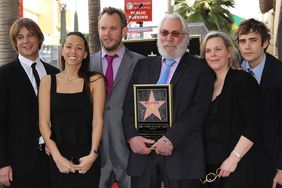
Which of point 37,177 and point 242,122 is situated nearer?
point 242,122

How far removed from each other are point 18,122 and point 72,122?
0.67 metres

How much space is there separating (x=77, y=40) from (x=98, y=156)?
3.70 feet

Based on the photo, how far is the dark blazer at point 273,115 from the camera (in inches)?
157

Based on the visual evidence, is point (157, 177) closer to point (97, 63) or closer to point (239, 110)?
point (239, 110)

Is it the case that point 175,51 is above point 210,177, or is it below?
above

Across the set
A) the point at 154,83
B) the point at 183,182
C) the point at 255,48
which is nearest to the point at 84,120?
the point at 154,83

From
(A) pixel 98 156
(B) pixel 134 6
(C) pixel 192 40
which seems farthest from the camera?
(B) pixel 134 6

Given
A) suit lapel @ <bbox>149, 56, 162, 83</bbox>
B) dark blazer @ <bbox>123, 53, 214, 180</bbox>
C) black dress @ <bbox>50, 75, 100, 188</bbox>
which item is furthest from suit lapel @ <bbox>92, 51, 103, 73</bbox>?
dark blazer @ <bbox>123, 53, 214, 180</bbox>

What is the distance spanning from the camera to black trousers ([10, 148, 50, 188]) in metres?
4.16

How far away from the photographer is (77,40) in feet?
13.1

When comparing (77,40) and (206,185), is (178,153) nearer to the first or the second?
(206,185)

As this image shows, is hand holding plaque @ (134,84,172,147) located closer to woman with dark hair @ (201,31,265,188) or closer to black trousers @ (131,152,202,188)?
black trousers @ (131,152,202,188)

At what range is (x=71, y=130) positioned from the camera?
150 inches

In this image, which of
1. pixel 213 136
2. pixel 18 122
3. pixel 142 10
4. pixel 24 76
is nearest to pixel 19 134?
pixel 18 122
